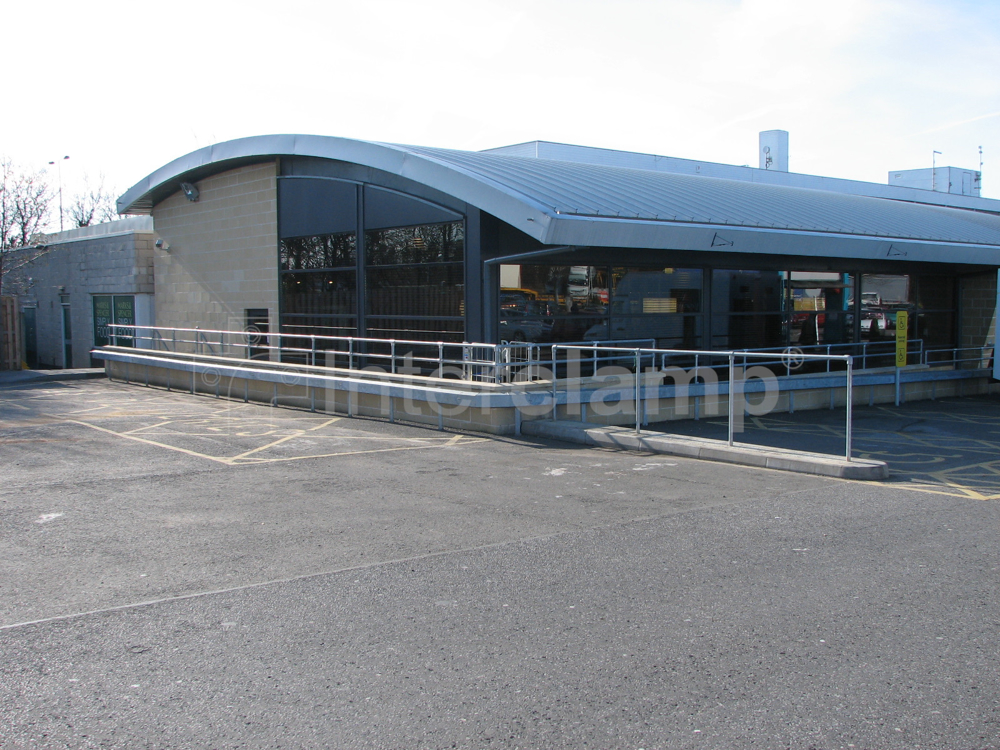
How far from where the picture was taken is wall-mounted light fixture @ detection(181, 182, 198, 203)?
24.3 metres

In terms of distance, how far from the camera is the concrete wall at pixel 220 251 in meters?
22.3

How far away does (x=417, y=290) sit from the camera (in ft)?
59.0

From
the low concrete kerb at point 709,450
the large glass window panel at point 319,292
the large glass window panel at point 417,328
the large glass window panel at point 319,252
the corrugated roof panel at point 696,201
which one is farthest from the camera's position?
the large glass window panel at point 319,292

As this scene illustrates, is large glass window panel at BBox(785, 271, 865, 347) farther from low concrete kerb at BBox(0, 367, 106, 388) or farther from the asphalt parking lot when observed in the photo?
low concrete kerb at BBox(0, 367, 106, 388)

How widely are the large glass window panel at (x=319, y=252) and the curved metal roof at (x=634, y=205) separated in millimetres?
1889

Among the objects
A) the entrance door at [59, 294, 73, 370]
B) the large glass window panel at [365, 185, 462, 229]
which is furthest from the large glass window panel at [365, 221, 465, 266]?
the entrance door at [59, 294, 73, 370]

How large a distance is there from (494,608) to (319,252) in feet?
52.9

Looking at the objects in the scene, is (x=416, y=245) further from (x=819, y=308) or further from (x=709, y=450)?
(x=819, y=308)

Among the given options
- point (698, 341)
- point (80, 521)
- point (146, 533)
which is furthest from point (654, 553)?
point (698, 341)

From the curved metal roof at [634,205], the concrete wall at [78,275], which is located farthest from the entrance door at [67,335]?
the curved metal roof at [634,205]

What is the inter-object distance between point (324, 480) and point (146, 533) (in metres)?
2.64

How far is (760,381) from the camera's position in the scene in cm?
1653

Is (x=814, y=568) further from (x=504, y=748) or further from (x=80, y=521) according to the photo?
(x=80, y=521)

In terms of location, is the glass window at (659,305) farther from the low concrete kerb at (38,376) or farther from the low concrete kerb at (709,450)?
the low concrete kerb at (38,376)
